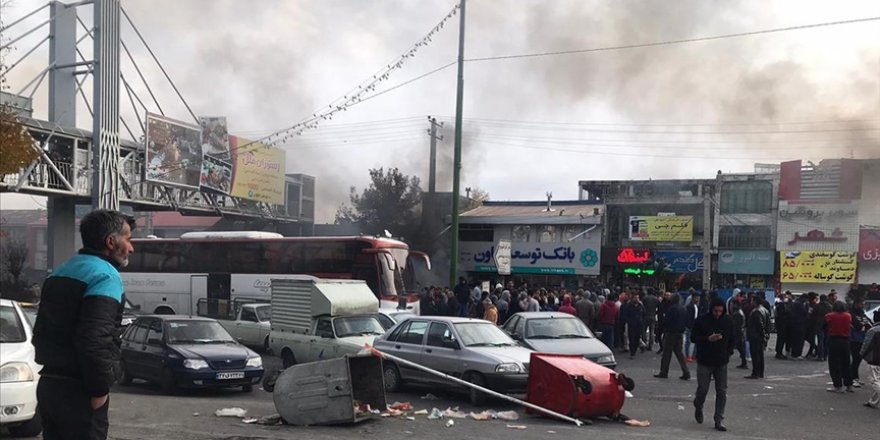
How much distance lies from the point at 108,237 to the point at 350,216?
5327 cm

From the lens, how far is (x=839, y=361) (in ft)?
45.3

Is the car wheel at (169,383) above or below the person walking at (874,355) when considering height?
below

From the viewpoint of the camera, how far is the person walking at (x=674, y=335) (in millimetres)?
15203

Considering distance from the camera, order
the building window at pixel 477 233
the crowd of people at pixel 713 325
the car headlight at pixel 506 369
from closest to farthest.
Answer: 1. the crowd of people at pixel 713 325
2. the car headlight at pixel 506 369
3. the building window at pixel 477 233

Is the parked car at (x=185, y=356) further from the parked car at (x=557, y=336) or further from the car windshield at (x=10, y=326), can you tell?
the parked car at (x=557, y=336)

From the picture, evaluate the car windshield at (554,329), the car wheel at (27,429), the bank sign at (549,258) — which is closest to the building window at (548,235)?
the bank sign at (549,258)

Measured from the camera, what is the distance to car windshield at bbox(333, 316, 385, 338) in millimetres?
14422

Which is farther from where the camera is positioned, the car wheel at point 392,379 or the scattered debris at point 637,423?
the car wheel at point 392,379

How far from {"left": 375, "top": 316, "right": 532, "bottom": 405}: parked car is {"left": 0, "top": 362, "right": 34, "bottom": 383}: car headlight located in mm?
6269

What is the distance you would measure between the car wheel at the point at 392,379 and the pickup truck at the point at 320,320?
0.91 m

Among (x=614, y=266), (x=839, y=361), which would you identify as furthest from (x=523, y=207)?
(x=839, y=361)

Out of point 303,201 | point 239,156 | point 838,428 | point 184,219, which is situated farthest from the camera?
point 184,219

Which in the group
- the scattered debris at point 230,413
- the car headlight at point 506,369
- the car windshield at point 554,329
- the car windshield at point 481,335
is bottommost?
the scattered debris at point 230,413

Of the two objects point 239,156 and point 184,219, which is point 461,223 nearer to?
point 239,156
